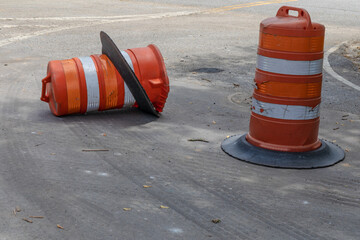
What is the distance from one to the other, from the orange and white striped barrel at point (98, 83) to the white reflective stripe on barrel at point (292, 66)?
1761mm

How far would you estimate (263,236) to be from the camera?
4.13 meters

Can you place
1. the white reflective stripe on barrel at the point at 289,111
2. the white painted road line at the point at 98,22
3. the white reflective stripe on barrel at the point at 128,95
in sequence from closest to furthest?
the white reflective stripe on barrel at the point at 289,111 < the white reflective stripe on barrel at the point at 128,95 < the white painted road line at the point at 98,22

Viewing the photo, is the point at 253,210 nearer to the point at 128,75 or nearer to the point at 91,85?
the point at 128,75

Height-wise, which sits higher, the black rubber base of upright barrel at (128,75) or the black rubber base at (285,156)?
the black rubber base of upright barrel at (128,75)

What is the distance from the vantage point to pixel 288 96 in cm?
573

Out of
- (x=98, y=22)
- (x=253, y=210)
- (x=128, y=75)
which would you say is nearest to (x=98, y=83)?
(x=128, y=75)

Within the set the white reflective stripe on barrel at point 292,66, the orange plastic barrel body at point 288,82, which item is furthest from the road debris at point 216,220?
the white reflective stripe on barrel at point 292,66

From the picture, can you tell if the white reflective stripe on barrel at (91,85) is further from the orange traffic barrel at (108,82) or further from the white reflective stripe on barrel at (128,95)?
the white reflective stripe on barrel at (128,95)

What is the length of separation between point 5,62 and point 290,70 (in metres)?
6.40

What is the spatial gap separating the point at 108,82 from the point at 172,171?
6.67ft

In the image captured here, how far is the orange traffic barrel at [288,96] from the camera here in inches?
221

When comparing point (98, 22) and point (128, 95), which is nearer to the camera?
point (128, 95)

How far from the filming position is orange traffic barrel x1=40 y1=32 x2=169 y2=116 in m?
6.84

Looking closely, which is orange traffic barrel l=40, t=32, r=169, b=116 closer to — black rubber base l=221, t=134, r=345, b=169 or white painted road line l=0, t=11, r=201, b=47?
black rubber base l=221, t=134, r=345, b=169
